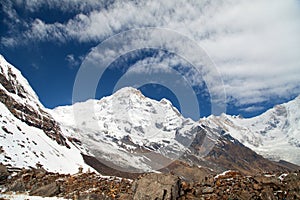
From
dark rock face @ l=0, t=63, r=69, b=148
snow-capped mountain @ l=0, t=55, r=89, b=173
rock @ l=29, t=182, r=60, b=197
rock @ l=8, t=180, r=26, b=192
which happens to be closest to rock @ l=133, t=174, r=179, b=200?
rock @ l=29, t=182, r=60, b=197

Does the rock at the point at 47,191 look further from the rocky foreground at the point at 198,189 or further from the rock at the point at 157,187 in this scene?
the rock at the point at 157,187

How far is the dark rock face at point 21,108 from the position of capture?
13696 cm

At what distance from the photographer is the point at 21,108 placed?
486ft

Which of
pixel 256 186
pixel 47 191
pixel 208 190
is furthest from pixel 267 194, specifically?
pixel 47 191

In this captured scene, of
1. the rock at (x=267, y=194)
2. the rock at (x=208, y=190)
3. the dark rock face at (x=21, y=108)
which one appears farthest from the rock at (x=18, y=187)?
the dark rock face at (x=21, y=108)

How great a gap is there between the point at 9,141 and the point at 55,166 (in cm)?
2239

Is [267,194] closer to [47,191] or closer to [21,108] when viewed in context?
[47,191]

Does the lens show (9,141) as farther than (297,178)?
Yes

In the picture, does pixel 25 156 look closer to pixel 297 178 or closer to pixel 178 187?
pixel 178 187

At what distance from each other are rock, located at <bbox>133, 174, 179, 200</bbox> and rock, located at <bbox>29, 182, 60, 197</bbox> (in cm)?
1002

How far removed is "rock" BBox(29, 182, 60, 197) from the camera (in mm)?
27797

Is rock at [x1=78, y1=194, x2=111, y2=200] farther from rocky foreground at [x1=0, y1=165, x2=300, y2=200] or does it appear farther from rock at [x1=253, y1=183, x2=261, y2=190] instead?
rock at [x1=253, y1=183, x2=261, y2=190]

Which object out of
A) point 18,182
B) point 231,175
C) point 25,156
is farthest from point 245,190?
point 25,156

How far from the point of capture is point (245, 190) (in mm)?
21891
